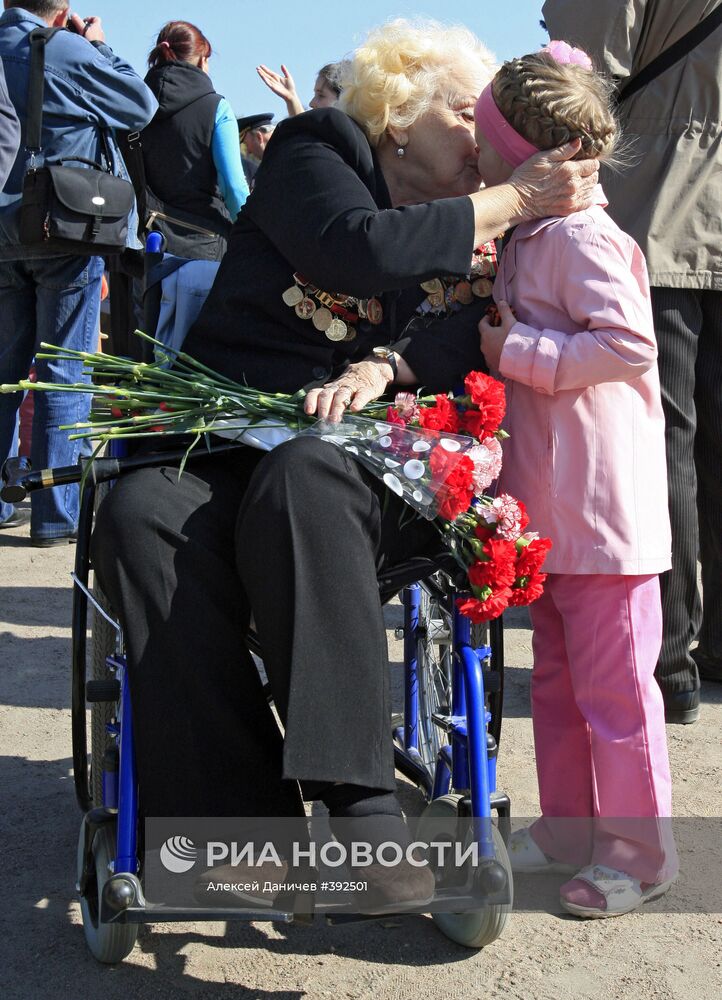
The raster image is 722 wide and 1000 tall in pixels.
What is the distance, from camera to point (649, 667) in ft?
8.72

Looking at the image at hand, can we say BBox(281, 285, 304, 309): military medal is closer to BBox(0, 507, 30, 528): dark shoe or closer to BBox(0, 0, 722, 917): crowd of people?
BBox(0, 0, 722, 917): crowd of people

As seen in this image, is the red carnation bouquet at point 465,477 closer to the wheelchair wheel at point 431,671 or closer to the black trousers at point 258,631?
the black trousers at point 258,631

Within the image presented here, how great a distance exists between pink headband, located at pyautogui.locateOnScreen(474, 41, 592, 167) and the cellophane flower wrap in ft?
1.72

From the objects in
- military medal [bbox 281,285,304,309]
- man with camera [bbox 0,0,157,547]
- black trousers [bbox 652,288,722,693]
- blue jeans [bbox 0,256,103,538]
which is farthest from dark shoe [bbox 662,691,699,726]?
blue jeans [bbox 0,256,103,538]

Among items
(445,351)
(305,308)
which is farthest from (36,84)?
(445,351)

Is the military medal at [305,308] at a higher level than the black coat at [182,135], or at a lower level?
lower

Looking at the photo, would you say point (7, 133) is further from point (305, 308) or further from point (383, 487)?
point (383, 487)

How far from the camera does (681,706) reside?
371 cm

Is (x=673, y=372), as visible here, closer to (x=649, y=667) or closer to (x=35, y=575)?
(x=649, y=667)

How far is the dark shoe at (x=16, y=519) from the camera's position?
6.16m

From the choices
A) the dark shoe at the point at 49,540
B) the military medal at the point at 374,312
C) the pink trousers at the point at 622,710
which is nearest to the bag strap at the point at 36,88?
the dark shoe at the point at 49,540

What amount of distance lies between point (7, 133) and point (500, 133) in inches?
115

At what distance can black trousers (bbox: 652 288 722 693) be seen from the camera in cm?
361

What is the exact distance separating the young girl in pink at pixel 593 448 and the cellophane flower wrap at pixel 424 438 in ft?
0.54
